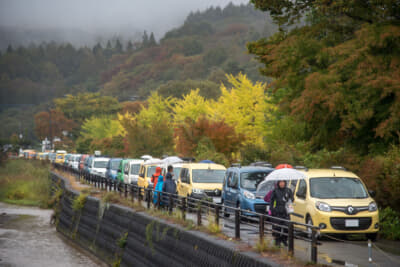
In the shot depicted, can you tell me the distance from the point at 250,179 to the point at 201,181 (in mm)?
3404

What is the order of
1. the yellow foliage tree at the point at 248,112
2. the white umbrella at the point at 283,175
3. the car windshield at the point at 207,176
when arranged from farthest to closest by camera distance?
the yellow foliage tree at the point at 248,112 < the car windshield at the point at 207,176 < the white umbrella at the point at 283,175

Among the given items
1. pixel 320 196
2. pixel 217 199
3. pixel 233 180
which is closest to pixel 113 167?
pixel 217 199

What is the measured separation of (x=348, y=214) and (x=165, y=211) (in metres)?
5.81

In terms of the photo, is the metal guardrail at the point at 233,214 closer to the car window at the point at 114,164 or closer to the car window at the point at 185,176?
the car window at the point at 185,176

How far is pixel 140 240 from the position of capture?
17.5 metres

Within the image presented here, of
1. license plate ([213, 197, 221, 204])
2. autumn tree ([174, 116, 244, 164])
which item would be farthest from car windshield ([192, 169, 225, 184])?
autumn tree ([174, 116, 244, 164])

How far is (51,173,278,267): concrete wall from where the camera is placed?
11.5 metres

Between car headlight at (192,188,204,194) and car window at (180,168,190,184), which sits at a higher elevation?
car window at (180,168,190,184)

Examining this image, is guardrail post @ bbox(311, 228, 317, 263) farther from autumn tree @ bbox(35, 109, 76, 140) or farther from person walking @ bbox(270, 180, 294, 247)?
autumn tree @ bbox(35, 109, 76, 140)

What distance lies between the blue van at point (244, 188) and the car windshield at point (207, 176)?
6.96 feet

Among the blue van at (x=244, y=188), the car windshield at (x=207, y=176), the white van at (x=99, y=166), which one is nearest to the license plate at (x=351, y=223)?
the blue van at (x=244, y=188)

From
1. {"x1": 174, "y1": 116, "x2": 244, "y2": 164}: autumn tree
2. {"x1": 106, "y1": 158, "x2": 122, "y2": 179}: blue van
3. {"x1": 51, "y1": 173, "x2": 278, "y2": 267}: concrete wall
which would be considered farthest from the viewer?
{"x1": 106, "y1": 158, "x2": 122, "y2": 179}: blue van

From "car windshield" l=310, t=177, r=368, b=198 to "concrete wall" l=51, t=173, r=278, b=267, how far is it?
359cm

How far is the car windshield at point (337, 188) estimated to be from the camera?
14672mm
